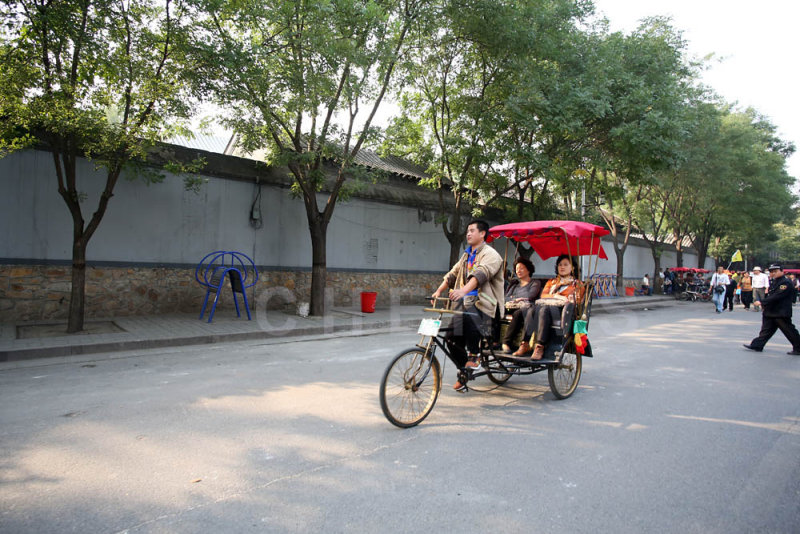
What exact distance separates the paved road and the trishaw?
21cm

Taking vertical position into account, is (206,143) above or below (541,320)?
above

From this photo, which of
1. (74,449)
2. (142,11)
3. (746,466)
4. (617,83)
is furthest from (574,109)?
(74,449)

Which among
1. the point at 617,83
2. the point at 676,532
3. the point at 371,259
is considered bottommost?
the point at 676,532

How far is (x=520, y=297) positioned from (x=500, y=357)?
103 centimetres

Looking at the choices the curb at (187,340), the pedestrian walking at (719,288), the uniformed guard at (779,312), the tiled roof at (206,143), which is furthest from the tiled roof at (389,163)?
the pedestrian walking at (719,288)

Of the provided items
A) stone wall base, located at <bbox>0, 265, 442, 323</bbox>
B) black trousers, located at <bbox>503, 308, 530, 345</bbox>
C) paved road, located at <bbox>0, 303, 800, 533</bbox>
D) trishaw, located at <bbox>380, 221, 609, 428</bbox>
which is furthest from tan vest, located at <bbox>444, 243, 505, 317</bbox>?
stone wall base, located at <bbox>0, 265, 442, 323</bbox>

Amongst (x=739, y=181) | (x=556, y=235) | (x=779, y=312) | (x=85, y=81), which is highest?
(x=739, y=181)

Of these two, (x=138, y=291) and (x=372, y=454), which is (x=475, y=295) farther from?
(x=138, y=291)

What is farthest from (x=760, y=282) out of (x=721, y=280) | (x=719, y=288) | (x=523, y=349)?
(x=523, y=349)

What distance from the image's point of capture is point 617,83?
13859 mm

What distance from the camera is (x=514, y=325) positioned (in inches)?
223

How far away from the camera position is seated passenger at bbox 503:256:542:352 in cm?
564

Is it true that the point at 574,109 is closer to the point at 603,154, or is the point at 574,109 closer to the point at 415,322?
the point at 603,154

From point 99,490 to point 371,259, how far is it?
510 inches
